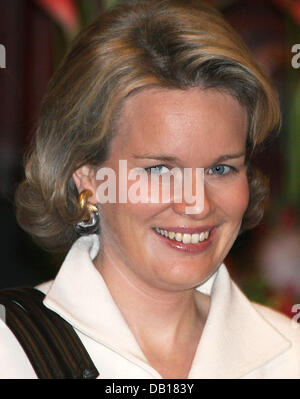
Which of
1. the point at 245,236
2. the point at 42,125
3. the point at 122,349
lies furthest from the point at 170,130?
the point at 245,236

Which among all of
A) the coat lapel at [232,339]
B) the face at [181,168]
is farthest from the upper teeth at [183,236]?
the coat lapel at [232,339]

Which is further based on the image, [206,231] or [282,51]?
[282,51]

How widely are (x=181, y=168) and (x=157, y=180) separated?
54 mm

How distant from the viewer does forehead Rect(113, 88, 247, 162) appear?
1433mm

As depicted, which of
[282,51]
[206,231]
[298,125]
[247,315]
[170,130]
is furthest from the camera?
[298,125]

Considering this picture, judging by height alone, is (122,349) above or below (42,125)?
below

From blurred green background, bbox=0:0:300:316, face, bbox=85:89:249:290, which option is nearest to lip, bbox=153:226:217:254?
face, bbox=85:89:249:290

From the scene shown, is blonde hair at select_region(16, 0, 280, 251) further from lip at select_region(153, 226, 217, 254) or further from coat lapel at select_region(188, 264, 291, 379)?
coat lapel at select_region(188, 264, 291, 379)

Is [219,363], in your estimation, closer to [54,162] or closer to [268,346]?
[268,346]

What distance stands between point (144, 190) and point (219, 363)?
0.41 m

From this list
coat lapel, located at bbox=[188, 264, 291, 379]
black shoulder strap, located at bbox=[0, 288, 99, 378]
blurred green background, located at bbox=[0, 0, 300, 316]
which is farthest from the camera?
blurred green background, located at bbox=[0, 0, 300, 316]

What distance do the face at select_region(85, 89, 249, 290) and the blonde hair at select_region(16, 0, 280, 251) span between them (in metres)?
0.03

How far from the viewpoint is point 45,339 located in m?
1.45

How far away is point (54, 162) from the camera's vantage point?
1.61m
